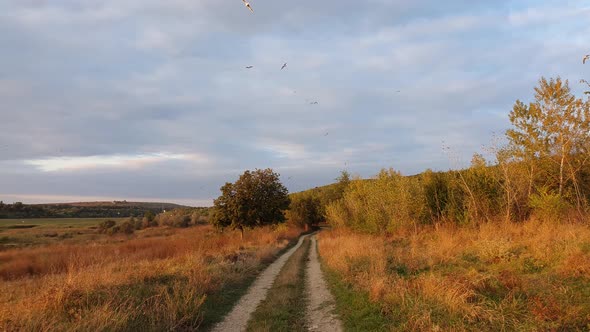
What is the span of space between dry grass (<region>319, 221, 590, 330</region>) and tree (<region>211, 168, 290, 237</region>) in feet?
88.9

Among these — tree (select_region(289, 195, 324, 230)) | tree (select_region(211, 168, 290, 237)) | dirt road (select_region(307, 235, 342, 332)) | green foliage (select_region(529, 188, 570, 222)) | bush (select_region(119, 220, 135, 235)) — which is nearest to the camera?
dirt road (select_region(307, 235, 342, 332))

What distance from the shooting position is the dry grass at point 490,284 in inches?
291

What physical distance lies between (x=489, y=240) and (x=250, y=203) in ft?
106

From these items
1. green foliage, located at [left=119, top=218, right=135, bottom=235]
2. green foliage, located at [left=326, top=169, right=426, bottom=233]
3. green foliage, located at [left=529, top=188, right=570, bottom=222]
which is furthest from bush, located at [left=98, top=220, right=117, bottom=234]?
green foliage, located at [left=529, top=188, right=570, bottom=222]

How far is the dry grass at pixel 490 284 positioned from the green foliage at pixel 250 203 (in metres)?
27.1

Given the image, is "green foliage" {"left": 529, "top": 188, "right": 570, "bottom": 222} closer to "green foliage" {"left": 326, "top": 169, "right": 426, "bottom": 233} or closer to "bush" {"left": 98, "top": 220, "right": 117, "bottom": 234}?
"green foliage" {"left": 326, "top": 169, "right": 426, "bottom": 233}

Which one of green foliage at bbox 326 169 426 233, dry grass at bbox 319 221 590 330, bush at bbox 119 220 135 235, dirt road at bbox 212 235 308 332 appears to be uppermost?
green foliage at bbox 326 169 426 233

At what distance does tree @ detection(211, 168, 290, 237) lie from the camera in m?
44.3

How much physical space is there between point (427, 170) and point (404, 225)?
20.3ft

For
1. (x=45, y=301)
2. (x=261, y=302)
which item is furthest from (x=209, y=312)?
(x=45, y=301)

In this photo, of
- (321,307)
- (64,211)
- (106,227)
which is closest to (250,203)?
(321,307)

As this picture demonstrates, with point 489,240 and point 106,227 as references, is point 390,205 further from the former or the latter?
point 106,227

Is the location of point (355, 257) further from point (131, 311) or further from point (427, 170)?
point (427, 170)

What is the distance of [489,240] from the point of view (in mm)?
16172
